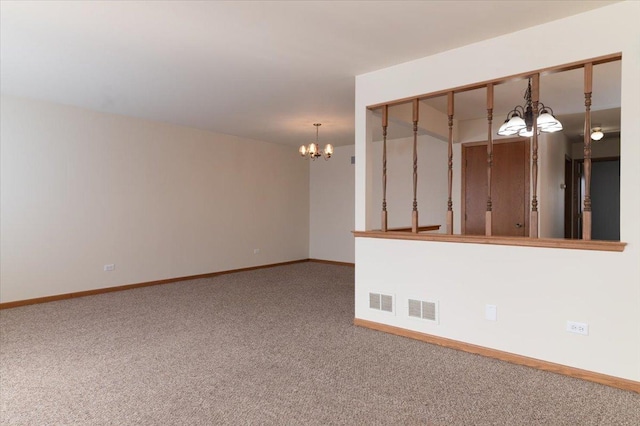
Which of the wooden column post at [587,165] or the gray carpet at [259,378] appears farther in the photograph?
the wooden column post at [587,165]

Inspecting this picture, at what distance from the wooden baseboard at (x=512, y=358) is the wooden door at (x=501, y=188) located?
3.08 metres

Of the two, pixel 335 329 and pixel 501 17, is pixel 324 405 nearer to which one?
pixel 335 329

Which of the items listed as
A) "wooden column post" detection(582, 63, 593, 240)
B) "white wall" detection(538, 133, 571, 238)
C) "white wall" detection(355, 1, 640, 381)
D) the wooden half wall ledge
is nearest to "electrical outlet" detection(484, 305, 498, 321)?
"white wall" detection(355, 1, 640, 381)

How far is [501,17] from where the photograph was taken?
2.89m

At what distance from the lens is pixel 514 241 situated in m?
3.07

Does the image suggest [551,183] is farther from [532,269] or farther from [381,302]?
[381,302]

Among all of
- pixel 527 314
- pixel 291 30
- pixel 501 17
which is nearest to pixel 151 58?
pixel 291 30

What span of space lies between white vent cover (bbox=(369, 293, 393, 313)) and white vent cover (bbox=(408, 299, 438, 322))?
220 mm

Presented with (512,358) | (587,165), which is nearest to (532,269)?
(512,358)

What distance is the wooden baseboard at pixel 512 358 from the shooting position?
263 centimetres

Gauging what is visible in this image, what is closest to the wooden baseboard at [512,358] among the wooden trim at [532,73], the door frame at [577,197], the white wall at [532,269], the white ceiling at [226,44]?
the white wall at [532,269]

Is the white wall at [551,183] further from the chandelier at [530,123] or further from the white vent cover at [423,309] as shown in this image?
the white vent cover at [423,309]

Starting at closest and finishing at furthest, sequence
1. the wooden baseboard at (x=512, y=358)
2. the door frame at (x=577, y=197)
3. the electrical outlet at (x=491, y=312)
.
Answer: the wooden baseboard at (x=512, y=358), the electrical outlet at (x=491, y=312), the door frame at (x=577, y=197)

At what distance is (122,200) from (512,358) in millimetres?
5607
